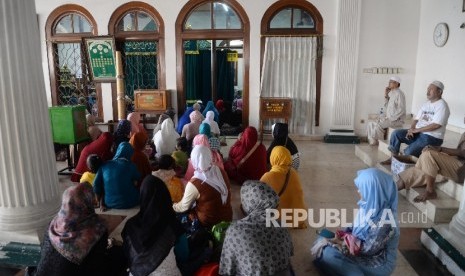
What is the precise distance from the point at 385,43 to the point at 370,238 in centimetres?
563

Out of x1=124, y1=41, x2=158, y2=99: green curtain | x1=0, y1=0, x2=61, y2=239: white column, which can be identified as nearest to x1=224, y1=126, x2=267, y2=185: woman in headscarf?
x1=0, y1=0, x2=61, y2=239: white column

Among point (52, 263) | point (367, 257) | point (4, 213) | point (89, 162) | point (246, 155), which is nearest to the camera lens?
point (52, 263)

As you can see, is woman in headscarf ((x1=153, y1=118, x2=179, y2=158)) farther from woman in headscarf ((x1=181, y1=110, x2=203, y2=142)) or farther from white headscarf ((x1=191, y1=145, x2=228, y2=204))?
white headscarf ((x1=191, y1=145, x2=228, y2=204))

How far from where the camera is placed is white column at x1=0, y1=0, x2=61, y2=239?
7.29ft

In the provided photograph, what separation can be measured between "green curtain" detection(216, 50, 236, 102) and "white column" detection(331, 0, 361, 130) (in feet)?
9.99

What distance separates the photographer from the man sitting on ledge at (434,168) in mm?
3371

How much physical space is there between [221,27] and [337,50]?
2382 millimetres

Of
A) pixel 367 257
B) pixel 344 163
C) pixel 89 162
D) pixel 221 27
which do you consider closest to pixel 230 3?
pixel 221 27

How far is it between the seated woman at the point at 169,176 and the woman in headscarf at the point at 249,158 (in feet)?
3.65

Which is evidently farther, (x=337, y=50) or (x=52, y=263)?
(x=337, y=50)

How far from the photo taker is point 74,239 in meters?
1.78

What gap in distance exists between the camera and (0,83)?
221cm

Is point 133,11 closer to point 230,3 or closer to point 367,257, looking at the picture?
point 230,3

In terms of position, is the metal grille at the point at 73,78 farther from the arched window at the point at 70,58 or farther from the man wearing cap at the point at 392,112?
the man wearing cap at the point at 392,112
